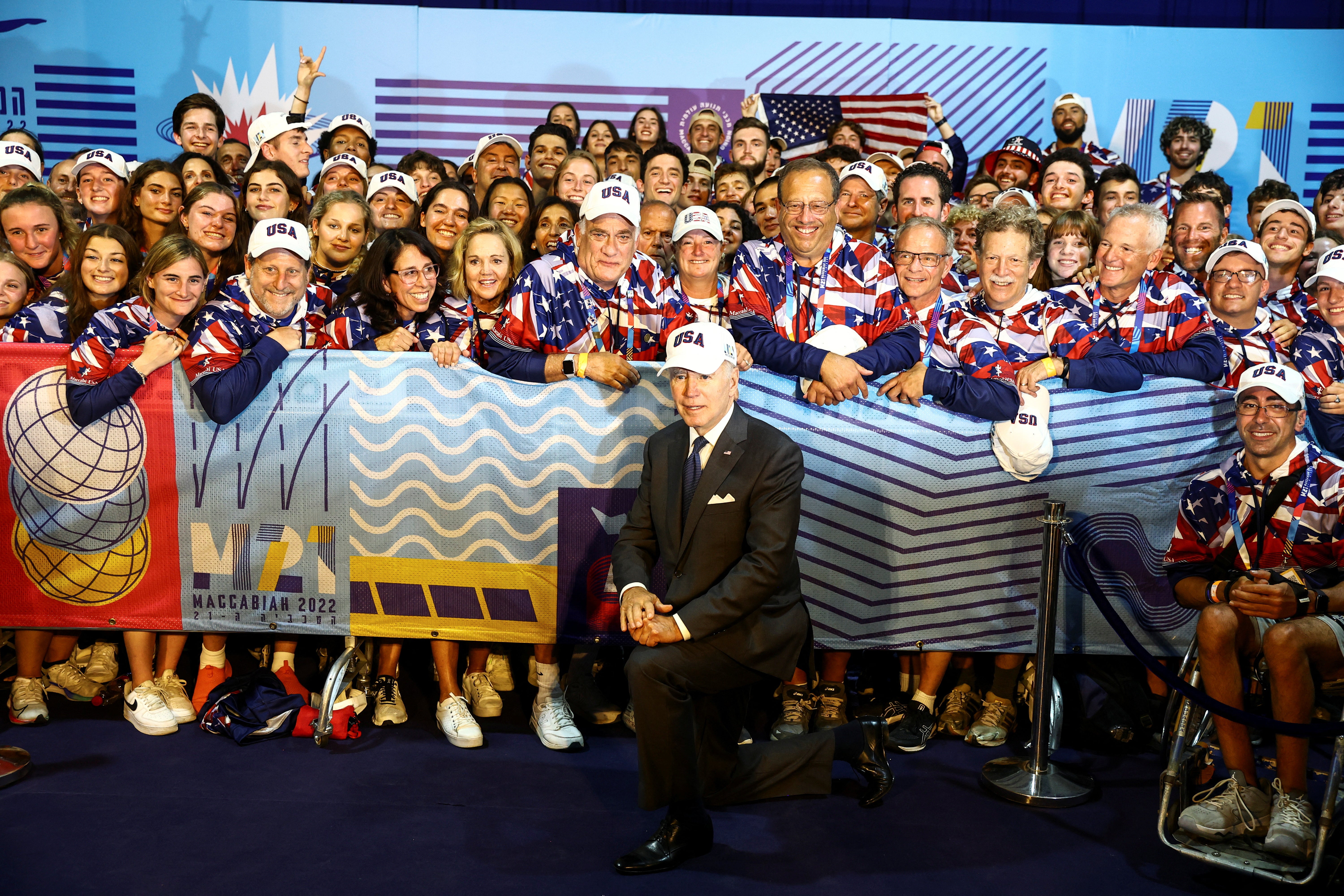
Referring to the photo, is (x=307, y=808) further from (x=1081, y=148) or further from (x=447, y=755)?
(x=1081, y=148)

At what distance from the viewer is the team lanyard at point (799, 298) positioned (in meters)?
4.84

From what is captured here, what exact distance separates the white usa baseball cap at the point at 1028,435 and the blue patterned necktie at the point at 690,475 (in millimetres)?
1316

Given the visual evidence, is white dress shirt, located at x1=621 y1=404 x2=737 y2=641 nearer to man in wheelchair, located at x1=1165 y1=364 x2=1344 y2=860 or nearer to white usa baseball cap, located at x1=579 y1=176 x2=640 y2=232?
white usa baseball cap, located at x1=579 y1=176 x2=640 y2=232

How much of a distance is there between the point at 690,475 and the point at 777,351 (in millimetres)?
870

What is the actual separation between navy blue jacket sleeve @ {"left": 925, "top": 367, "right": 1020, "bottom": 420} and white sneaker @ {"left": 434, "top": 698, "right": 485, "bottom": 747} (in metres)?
2.34

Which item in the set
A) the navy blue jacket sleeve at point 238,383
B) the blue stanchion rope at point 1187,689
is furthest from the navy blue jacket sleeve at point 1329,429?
the navy blue jacket sleeve at point 238,383

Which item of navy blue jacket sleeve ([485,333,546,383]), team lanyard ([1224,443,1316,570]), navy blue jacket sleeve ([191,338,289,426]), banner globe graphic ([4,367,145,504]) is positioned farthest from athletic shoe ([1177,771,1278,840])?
banner globe graphic ([4,367,145,504])

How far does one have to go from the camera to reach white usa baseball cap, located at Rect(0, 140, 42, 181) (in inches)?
248

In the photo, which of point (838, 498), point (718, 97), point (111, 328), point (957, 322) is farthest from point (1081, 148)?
point (111, 328)

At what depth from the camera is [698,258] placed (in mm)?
4934

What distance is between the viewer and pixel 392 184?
617 centimetres

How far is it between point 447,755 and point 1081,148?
24.1 ft

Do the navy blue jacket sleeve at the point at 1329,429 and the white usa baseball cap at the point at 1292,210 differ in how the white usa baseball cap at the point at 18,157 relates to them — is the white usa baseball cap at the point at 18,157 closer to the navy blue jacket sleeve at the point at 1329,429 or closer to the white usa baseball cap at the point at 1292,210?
the navy blue jacket sleeve at the point at 1329,429

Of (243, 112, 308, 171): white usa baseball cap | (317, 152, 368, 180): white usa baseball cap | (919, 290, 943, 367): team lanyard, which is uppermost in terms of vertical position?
(243, 112, 308, 171): white usa baseball cap
